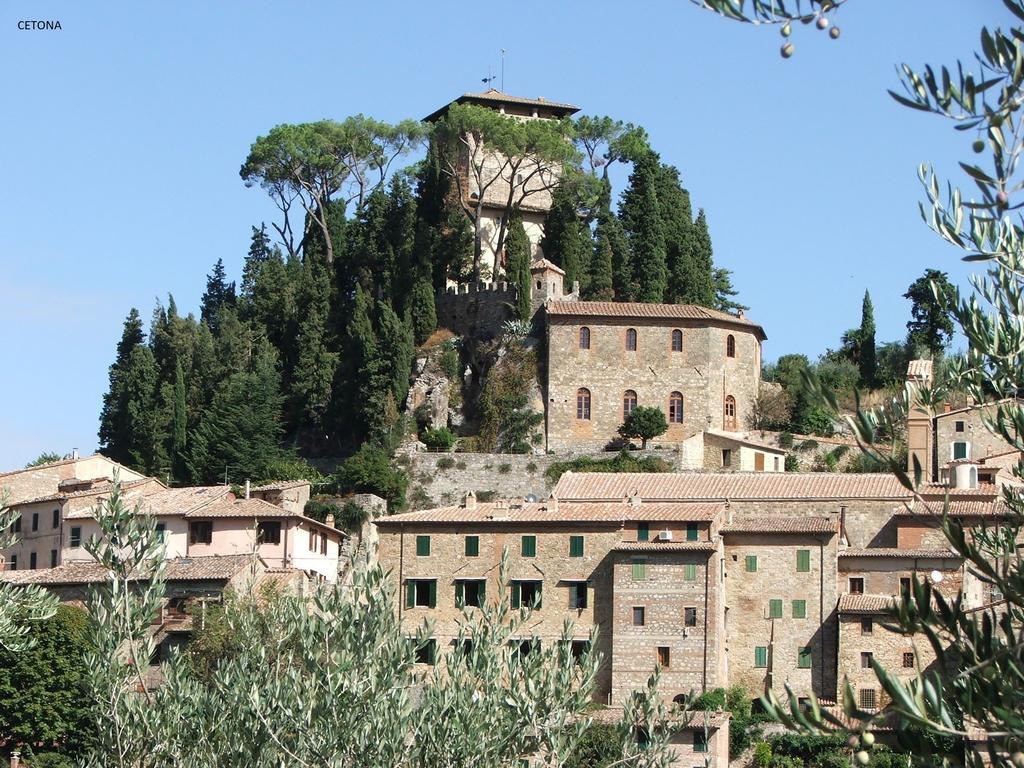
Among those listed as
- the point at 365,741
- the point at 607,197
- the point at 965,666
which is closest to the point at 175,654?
the point at 365,741

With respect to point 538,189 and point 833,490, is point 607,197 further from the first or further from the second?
point 833,490

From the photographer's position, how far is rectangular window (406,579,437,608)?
47.0m

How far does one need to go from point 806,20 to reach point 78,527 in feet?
162

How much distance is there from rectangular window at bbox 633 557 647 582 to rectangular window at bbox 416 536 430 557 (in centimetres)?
591

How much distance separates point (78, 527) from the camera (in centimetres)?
5591

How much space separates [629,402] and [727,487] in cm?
1119

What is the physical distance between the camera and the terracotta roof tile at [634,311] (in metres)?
64.0

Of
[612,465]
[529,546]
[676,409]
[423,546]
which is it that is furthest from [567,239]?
[529,546]

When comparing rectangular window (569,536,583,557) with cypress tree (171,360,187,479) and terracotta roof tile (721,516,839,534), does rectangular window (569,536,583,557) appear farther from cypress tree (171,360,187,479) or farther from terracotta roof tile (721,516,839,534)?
cypress tree (171,360,187,479)

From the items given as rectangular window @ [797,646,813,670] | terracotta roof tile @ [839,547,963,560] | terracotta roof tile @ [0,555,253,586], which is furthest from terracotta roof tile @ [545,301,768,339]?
rectangular window @ [797,646,813,670]

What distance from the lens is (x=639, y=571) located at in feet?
150

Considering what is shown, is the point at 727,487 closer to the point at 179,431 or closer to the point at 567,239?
the point at 567,239

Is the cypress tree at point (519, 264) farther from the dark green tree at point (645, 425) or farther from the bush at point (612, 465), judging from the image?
the bush at point (612, 465)

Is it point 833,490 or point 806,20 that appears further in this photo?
point 833,490
